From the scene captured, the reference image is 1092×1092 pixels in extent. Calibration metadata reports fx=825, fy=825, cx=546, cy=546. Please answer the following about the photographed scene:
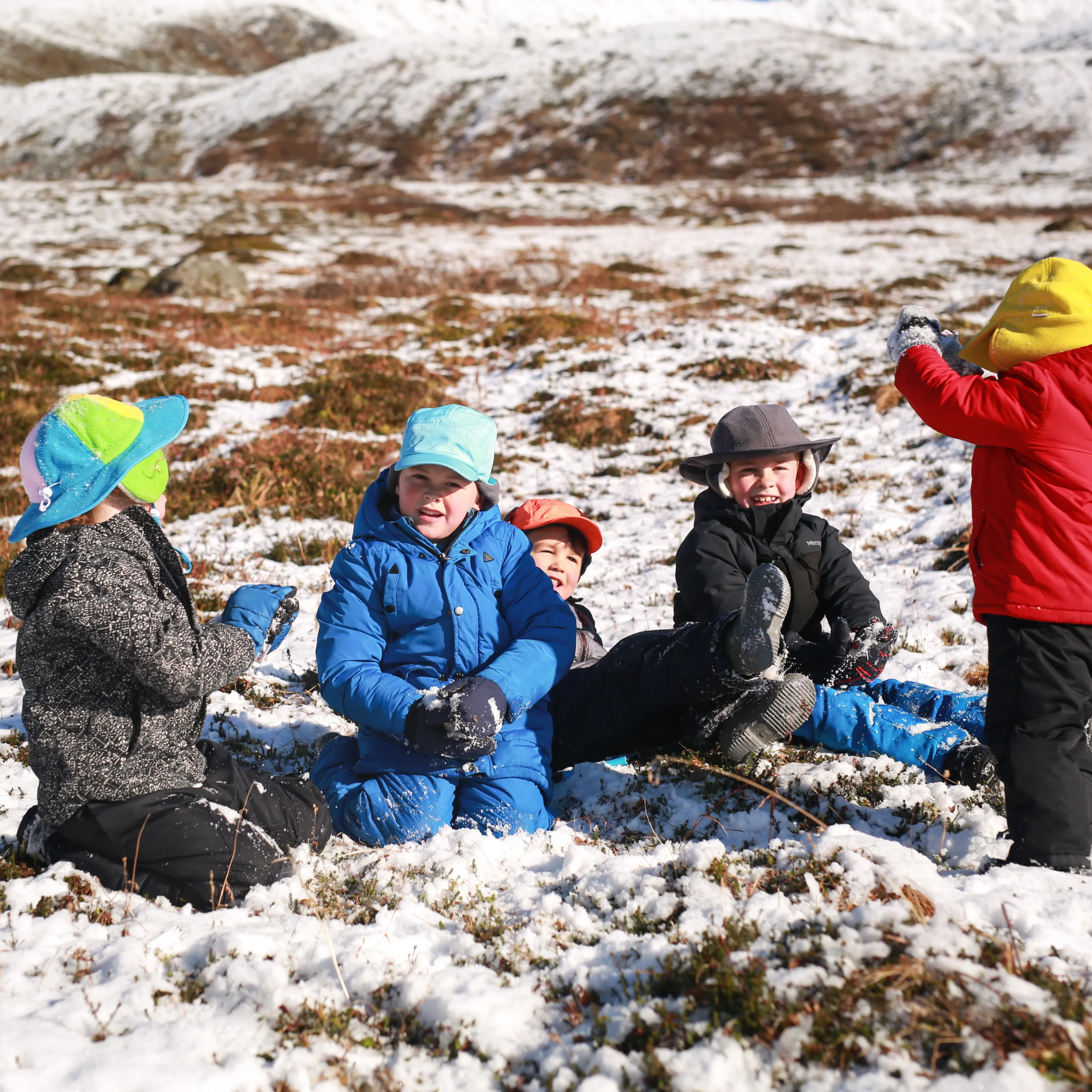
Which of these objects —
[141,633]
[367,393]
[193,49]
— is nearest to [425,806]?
[141,633]

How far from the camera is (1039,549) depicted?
287 cm

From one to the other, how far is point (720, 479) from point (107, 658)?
113 inches

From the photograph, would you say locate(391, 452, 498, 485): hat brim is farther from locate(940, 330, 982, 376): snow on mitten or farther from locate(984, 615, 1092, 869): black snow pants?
locate(984, 615, 1092, 869): black snow pants

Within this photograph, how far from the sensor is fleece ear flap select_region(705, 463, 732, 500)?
13.9ft

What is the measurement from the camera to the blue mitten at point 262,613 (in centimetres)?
318

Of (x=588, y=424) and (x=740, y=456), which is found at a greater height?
(x=740, y=456)

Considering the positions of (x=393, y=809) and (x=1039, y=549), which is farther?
(x=393, y=809)

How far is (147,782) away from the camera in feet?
9.63

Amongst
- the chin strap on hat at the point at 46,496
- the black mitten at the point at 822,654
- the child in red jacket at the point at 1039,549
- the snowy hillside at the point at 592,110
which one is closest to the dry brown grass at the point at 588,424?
the black mitten at the point at 822,654

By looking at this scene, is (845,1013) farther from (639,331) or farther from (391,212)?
(391,212)

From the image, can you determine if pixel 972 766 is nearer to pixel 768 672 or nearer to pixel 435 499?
pixel 768 672

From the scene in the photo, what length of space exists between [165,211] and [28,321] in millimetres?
27152

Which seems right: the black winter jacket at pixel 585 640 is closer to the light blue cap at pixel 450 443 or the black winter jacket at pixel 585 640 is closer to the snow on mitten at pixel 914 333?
the light blue cap at pixel 450 443

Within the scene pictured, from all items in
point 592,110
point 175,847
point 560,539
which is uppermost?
point 592,110
